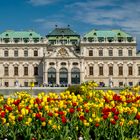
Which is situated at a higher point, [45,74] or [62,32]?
[62,32]

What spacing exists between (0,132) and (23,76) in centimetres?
6183

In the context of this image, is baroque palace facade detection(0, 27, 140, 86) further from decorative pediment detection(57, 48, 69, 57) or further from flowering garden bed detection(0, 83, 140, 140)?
flowering garden bed detection(0, 83, 140, 140)

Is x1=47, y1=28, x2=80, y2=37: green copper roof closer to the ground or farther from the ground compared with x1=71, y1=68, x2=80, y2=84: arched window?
farther from the ground

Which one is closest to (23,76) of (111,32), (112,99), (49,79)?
(49,79)

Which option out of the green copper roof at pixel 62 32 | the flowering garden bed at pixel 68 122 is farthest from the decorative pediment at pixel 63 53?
the flowering garden bed at pixel 68 122

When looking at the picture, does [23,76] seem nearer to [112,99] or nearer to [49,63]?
[49,63]

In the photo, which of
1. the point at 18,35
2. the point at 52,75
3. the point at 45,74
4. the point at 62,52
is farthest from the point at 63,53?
the point at 18,35

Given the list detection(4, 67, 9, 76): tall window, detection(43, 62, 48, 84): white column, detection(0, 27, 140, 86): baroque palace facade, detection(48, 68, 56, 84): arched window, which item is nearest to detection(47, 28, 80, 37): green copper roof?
detection(0, 27, 140, 86): baroque palace facade

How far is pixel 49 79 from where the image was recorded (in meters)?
71.6

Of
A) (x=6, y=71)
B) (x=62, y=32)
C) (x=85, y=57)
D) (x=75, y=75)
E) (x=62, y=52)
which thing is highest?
(x=62, y=32)

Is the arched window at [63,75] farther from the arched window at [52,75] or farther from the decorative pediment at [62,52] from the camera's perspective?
the decorative pediment at [62,52]

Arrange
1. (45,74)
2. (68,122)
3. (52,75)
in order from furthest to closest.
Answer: (52,75) < (45,74) < (68,122)

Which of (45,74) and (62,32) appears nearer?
(45,74)

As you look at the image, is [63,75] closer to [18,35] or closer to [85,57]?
[85,57]
